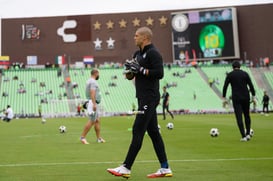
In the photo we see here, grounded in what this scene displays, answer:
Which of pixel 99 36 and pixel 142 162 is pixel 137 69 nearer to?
pixel 142 162

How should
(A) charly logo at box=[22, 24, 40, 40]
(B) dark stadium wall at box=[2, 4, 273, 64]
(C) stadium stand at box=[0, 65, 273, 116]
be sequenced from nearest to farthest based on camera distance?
(C) stadium stand at box=[0, 65, 273, 116]
(B) dark stadium wall at box=[2, 4, 273, 64]
(A) charly logo at box=[22, 24, 40, 40]

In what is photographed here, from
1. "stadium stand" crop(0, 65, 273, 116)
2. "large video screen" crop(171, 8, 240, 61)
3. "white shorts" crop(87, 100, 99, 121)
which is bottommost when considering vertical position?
"white shorts" crop(87, 100, 99, 121)

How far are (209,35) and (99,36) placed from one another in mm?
16316

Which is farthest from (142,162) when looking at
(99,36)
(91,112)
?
(99,36)

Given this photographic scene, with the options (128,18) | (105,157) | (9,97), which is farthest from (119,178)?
(128,18)

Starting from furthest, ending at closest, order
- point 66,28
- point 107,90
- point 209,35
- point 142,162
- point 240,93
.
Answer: point 66,28
point 209,35
point 107,90
point 240,93
point 142,162

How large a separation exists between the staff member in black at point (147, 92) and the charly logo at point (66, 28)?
6688 centimetres

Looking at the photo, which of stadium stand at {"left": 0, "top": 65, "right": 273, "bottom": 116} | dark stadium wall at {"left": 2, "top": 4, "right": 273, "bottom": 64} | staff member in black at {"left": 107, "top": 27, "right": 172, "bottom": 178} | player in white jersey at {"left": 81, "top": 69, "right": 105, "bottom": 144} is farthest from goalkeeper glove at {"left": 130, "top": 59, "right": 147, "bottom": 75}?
dark stadium wall at {"left": 2, "top": 4, "right": 273, "bottom": 64}

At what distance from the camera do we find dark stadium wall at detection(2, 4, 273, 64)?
72.0 metres

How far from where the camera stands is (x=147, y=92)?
7.26 meters

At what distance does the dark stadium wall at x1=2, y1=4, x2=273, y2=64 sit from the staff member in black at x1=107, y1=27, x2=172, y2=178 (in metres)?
65.3

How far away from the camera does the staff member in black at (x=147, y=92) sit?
23.3 feet

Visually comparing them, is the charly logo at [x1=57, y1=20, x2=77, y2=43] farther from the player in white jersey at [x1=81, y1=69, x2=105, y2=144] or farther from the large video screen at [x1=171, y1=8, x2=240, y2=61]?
the player in white jersey at [x1=81, y1=69, x2=105, y2=144]

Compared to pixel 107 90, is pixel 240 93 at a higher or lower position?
lower
